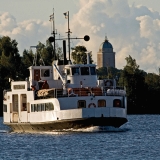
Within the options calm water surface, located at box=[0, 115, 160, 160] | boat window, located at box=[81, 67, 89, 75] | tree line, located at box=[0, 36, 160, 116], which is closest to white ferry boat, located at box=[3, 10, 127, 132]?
boat window, located at box=[81, 67, 89, 75]

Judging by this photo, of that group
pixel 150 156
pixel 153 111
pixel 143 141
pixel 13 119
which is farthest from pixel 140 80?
pixel 150 156

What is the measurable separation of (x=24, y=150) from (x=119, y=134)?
50.5 feet

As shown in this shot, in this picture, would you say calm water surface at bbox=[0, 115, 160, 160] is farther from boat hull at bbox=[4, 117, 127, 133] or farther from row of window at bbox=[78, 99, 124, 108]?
row of window at bbox=[78, 99, 124, 108]

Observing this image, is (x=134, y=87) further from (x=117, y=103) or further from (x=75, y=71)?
(x=117, y=103)

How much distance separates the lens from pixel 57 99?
87062 mm

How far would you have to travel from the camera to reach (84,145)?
244ft

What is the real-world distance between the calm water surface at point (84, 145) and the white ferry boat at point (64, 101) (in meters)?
1.31

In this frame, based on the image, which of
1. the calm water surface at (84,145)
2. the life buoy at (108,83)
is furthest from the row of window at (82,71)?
the calm water surface at (84,145)

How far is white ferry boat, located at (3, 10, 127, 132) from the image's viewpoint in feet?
283

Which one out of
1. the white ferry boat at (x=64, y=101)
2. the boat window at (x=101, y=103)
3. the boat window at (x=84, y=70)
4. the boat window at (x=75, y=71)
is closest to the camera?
the white ferry boat at (x=64, y=101)

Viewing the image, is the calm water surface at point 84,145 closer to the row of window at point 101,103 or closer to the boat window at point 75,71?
the row of window at point 101,103

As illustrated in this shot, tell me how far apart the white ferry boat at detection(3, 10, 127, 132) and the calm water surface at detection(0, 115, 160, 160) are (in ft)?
4.29

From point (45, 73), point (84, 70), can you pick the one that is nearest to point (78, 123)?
point (84, 70)

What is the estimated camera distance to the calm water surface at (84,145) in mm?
66919
